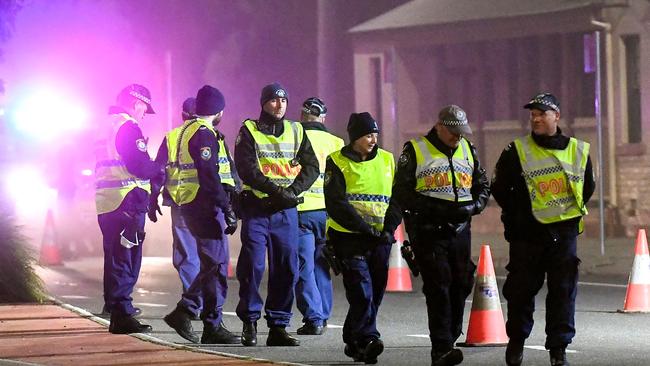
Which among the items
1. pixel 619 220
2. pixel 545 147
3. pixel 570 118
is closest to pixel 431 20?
pixel 570 118

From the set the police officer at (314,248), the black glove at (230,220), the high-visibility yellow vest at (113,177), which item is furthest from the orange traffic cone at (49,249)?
the black glove at (230,220)

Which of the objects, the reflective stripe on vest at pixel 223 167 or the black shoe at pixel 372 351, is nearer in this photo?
the black shoe at pixel 372 351

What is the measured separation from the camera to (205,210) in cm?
1341

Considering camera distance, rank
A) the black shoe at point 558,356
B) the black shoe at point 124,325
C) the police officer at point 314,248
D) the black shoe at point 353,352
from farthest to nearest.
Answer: the police officer at point 314,248 → the black shoe at point 124,325 → the black shoe at point 353,352 → the black shoe at point 558,356

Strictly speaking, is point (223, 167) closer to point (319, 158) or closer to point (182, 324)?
point (319, 158)

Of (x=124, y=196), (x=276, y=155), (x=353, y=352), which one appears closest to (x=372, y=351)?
(x=353, y=352)

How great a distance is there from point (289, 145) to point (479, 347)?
2.10 m

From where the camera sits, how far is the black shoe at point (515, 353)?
1137cm

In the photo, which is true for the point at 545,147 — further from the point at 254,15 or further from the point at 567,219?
the point at 254,15

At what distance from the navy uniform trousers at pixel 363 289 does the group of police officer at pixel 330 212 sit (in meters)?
0.01

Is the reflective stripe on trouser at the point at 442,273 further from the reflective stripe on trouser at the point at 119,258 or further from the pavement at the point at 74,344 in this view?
the reflective stripe on trouser at the point at 119,258

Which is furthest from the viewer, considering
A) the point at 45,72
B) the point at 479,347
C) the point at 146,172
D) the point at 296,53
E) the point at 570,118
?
the point at 45,72

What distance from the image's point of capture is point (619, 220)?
95.7 feet

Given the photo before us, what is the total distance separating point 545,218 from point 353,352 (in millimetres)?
1710
